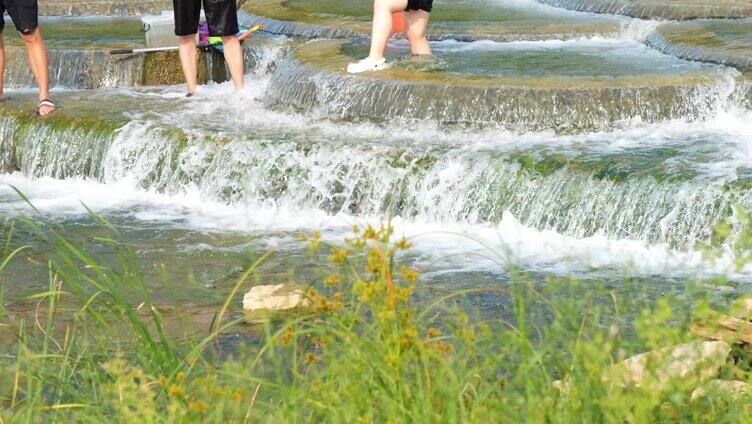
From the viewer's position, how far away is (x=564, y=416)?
3223 millimetres

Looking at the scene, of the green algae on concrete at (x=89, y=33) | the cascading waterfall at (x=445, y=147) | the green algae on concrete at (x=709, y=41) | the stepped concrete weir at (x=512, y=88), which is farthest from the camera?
the green algae on concrete at (x=89, y=33)

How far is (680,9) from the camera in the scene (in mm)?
12281

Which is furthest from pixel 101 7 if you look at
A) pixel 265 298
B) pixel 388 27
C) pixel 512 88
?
pixel 265 298

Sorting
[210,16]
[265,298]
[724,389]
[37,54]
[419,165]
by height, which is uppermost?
[724,389]

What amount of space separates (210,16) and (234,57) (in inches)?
16.0

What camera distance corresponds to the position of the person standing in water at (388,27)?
956 centimetres

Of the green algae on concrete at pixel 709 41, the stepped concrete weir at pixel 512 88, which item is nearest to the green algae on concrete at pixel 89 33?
the stepped concrete weir at pixel 512 88

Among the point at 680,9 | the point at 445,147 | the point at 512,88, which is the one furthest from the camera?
the point at 680,9

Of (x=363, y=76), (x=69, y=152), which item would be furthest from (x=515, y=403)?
(x=69, y=152)

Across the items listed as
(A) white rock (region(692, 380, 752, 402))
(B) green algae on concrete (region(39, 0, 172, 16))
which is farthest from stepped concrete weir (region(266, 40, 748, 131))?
(A) white rock (region(692, 380, 752, 402))

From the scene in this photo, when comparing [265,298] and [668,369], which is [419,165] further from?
[668,369]

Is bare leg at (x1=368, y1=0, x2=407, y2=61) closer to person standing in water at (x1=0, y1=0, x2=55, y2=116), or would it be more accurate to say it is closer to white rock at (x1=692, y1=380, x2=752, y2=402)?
person standing in water at (x1=0, y1=0, x2=55, y2=116)

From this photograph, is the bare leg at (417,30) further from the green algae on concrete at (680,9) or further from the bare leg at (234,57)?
the green algae on concrete at (680,9)

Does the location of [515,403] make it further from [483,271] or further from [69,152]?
[69,152]
